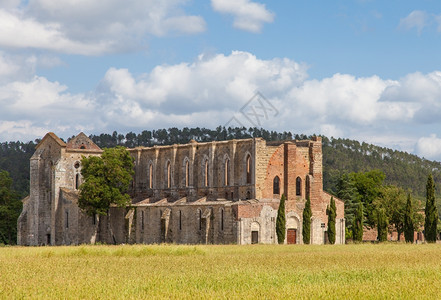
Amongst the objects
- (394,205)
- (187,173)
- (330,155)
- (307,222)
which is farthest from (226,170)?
(330,155)

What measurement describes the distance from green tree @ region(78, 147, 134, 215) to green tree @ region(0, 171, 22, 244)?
515 inches

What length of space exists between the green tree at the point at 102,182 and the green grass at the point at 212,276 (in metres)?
25.7

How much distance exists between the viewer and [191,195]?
7250cm

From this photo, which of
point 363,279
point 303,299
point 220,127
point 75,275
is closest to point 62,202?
point 75,275

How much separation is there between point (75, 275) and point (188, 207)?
1483 inches

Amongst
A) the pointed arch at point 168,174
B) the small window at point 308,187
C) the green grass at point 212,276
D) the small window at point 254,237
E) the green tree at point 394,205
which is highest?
the pointed arch at point 168,174

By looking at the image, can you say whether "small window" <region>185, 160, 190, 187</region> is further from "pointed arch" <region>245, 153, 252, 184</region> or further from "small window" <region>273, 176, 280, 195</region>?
"small window" <region>273, 176, 280, 195</region>

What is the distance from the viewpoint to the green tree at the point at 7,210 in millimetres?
81625

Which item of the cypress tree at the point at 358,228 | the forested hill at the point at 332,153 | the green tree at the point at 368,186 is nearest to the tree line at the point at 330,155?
the forested hill at the point at 332,153

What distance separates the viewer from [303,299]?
2220 cm

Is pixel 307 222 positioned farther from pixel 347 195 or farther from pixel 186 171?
pixel 347 195

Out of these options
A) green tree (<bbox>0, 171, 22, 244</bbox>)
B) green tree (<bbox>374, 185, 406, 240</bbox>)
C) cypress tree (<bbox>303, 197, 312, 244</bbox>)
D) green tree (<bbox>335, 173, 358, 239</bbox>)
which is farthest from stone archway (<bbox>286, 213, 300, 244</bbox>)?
green tree (<bbox>0, 171, 22, 244</bbox>)

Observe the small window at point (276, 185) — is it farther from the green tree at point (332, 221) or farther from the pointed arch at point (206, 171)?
the pointed arch at point (206, 171)

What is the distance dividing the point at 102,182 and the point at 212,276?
42399 millimetres
